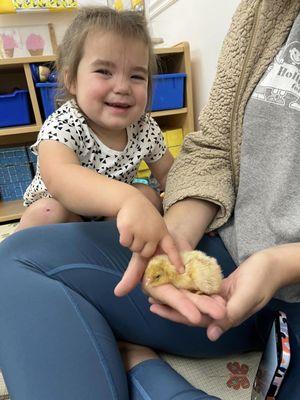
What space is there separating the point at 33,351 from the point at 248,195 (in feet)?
1.32

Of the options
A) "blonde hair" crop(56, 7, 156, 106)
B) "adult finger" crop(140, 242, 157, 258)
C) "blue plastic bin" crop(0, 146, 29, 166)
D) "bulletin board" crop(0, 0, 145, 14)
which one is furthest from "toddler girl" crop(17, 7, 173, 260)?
"bulletin board" crop(0, 0, 145, 14)

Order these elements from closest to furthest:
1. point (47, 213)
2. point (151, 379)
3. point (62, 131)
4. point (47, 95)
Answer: point (151, 379), point (62, 131), point (47, 213), point (47, 95)

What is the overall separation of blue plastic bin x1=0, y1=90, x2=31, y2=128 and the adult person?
1.14 m

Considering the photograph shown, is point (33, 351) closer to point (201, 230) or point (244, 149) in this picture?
point (201, 230)

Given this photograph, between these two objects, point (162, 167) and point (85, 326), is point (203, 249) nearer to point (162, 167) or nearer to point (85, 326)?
point (85, 326)

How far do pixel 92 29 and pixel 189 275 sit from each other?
2.02ft

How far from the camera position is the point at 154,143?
3.22 ft

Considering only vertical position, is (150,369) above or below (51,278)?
below

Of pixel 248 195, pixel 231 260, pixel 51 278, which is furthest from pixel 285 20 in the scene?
pixel 51 278

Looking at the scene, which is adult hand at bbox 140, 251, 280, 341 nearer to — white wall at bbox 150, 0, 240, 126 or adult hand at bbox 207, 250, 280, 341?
adult hand at bbox 207, 250, 280, 341

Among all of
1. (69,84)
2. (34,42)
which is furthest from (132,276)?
(34,42)

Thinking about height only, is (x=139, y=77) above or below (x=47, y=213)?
above

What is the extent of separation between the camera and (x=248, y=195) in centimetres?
60

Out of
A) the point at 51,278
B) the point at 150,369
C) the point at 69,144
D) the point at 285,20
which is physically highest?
the point at 285,20
